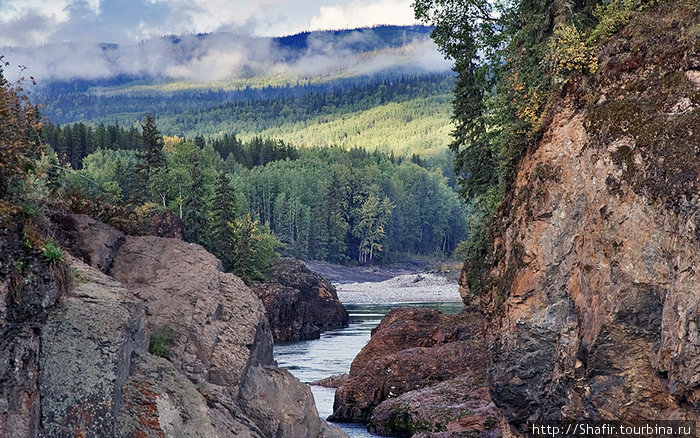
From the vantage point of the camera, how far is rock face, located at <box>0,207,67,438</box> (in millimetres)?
9320

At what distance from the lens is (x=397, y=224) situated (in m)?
151

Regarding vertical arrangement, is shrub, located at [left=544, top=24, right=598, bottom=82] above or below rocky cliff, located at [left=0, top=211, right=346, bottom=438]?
above

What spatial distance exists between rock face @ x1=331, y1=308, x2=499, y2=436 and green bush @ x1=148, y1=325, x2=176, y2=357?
1174 cm

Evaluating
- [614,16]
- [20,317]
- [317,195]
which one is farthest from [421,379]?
[317,195]

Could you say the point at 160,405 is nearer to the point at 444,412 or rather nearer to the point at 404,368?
the point at 444,412

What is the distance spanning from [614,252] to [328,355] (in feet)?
99.5

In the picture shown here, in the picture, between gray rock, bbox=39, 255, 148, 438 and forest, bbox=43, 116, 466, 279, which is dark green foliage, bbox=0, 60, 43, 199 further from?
forest, bbox=43, 116, 466, 279

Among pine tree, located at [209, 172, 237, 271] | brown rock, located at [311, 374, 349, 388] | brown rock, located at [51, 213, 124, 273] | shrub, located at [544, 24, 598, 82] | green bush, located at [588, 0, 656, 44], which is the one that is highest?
green bush, located at [588, 0, 656, 44]

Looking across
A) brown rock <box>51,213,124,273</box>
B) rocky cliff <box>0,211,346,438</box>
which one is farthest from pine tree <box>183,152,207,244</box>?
brown rock <box>51,213,124,273</box>

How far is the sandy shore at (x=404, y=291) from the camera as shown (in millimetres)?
83438

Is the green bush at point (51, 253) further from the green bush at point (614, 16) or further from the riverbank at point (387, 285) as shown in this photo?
the riverbank at point (387, 285)

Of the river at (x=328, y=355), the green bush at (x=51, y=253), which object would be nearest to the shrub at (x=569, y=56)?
the green bush at (x=51, y=253)

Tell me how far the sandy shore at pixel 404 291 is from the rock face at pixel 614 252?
6059 centimetres

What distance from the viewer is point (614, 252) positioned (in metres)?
15.0
